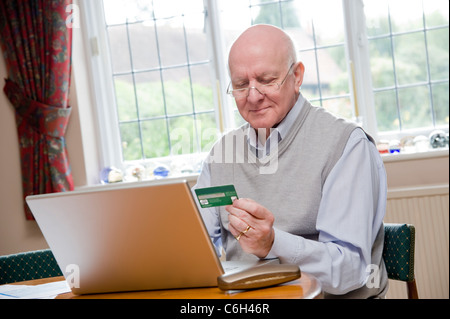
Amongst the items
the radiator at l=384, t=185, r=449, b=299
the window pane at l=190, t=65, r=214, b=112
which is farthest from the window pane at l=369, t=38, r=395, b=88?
the window pane at l=190, t=65, r=214, b=112

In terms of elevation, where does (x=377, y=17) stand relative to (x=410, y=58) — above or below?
above

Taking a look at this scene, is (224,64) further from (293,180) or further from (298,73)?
(293,180)

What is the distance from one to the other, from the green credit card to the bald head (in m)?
0.69

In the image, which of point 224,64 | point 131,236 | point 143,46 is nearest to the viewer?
point 131,236

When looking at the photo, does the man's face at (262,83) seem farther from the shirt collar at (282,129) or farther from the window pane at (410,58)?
the window pane at (410,58)

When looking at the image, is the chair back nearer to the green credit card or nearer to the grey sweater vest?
the grey sweater vest

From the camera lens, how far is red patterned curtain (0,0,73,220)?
3.55 m

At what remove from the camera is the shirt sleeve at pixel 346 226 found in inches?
53.7

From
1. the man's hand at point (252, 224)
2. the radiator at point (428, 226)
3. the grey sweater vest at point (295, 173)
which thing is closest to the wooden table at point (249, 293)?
the man's hand at point (252, 224)

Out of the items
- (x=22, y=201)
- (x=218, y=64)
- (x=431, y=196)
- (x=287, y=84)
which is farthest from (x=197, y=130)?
(x=287, y=84)

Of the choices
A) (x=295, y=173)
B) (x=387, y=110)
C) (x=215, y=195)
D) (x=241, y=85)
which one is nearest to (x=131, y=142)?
(x=387, y=110)

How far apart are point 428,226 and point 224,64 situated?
1.55 m

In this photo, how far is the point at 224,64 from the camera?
12.4 ft

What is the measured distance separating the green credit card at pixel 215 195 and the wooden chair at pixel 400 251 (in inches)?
26.4
